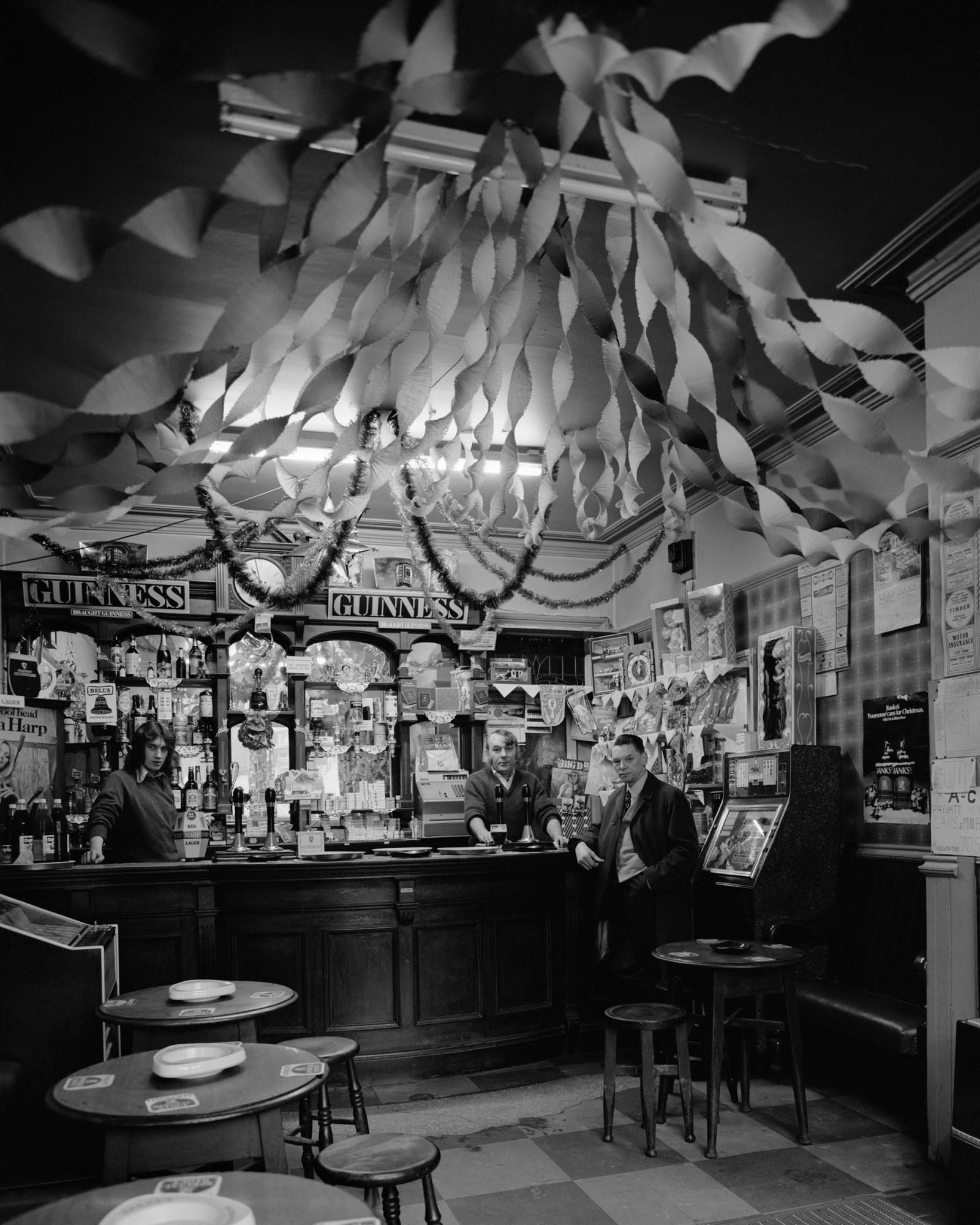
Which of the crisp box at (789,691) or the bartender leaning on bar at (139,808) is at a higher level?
the crisp box at (789,691)

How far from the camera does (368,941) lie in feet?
18.0

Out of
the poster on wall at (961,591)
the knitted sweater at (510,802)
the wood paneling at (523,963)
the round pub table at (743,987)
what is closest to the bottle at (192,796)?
the knitted sweater at (510,802)

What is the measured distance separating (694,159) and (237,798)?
583cm

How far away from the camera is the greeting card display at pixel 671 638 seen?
25.5 ft

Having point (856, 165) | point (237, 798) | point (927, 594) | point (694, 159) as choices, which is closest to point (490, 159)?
point (694, 159)

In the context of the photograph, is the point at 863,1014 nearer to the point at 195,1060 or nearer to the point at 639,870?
the point at 639,870

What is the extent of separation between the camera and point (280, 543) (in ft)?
28.7

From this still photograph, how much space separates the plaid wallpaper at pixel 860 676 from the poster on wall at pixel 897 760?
0.07m

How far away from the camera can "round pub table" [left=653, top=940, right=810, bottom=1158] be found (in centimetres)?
434

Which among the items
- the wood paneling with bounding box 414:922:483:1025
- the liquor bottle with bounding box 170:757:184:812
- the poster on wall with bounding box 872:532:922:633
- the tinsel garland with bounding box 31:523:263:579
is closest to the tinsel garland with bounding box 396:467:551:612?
the tinsel garland with bounding box 31:523:263:579

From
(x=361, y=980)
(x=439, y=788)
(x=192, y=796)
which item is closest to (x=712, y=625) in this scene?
(x=439, y=788)

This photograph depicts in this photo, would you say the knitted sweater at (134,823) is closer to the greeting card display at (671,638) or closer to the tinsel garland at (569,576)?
the tinsel garland at (569,576)

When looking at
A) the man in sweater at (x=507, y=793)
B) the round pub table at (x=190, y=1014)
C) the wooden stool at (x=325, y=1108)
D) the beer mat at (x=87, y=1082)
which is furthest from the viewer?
the man in sweater at (x=507, y=793)

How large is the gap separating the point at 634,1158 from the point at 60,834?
4.68 meters
